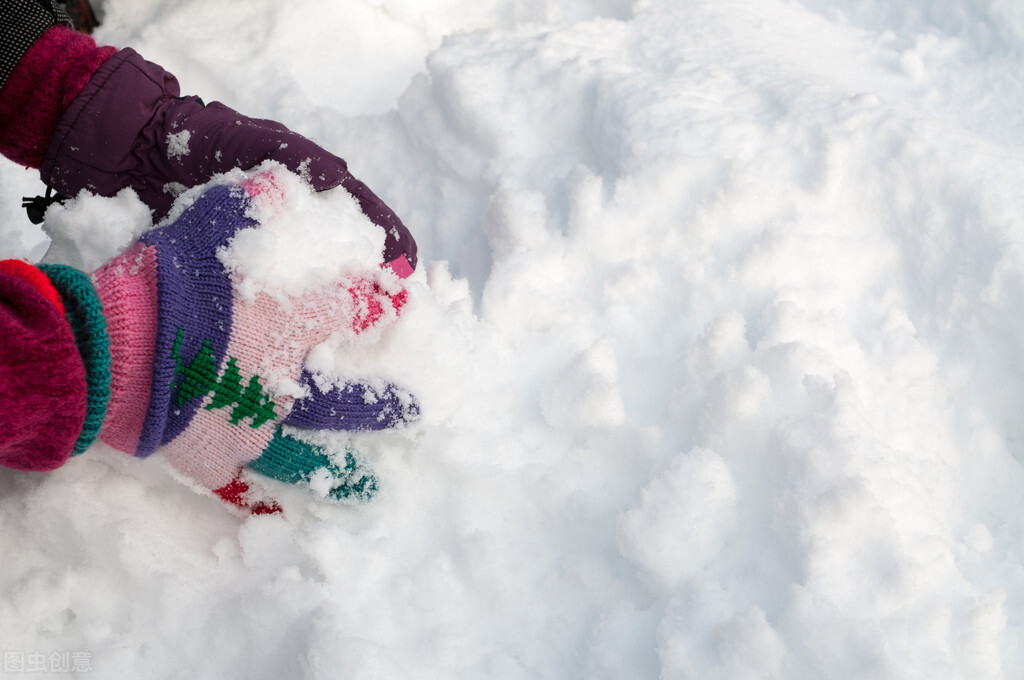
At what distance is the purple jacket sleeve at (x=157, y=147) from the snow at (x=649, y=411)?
0.22 ft

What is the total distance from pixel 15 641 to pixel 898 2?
72.5 inches

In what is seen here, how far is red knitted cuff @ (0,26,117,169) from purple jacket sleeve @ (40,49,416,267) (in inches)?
0.7

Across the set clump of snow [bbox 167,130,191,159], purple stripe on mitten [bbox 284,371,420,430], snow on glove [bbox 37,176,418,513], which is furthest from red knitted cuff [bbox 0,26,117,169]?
purple stripe on mitten [bbox 284,371,420,430]

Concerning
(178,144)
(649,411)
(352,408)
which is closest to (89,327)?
(352,408)

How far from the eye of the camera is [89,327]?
77cm

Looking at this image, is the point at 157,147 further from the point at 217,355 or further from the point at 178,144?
the point at 217,355

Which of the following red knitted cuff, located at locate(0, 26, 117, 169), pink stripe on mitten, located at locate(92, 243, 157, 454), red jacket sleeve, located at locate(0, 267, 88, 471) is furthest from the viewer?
red knitted cuff, located at locate(0, 26, 117, 169)

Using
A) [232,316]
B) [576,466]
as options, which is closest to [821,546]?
[576,466]

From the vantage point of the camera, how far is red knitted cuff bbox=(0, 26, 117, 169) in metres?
1.03

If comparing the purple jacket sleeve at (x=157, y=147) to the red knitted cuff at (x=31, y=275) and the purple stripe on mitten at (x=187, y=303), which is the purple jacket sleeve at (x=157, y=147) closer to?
the purple stripe on mitten at (x=187, y=303)

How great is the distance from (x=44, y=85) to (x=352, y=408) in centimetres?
62

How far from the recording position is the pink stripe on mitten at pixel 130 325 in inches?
31.7

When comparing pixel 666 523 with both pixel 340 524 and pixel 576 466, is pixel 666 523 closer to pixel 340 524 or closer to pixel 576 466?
pixel 576 466

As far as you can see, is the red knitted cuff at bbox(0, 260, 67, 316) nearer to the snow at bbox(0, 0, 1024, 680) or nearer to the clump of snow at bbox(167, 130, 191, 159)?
the snow at bbox(0, 0, 1024, 680)
